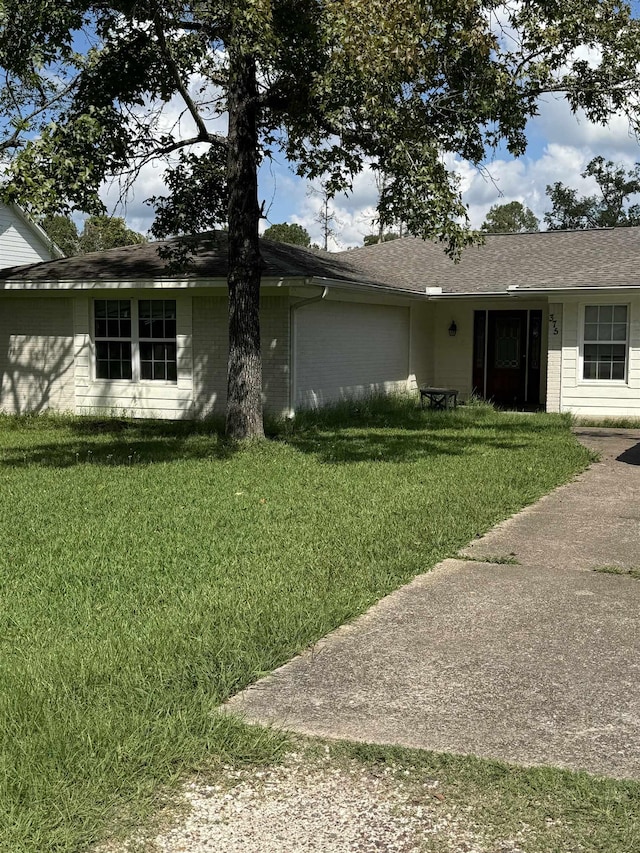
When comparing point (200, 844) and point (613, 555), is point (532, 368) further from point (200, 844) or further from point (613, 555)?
point (200, 844)

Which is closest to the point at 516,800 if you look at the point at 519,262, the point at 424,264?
the point at 519,262

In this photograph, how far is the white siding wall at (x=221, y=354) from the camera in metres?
16.5

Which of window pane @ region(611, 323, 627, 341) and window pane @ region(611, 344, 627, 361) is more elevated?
window pane @ region(611, 323, 627, 341)

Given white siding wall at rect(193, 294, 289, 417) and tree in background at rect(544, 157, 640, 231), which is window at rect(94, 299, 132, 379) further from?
tree in background at rect(544, 157, 640, 231)

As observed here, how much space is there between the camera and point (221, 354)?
56.5 feet

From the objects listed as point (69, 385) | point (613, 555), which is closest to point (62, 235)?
point (69, 385)

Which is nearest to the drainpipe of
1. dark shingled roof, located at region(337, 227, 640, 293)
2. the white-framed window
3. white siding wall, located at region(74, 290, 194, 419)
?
white siding wall, located at region(74, 290, 194, 419)

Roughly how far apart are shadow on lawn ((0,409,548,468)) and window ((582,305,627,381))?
226 centimetres

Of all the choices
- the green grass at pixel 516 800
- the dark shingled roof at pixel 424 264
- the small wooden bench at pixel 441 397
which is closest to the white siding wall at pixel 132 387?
the dark shingled roof at pixel 424 264

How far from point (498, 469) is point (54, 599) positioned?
6593 mm

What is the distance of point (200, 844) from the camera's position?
10.3 feet

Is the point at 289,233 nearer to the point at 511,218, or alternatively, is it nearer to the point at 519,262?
the point at 511,218

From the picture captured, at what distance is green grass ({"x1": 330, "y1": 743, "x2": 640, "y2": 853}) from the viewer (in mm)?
3150

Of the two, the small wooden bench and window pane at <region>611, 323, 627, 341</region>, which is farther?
the small wooden bench
